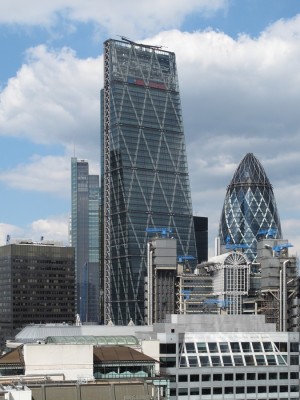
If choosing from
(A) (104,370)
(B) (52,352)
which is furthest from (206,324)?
(B) (52,352)

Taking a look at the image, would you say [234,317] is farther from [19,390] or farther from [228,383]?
[19,390]

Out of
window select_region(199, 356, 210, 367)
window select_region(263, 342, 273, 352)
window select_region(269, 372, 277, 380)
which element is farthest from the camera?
window select_region(263, 342, 273, 352)

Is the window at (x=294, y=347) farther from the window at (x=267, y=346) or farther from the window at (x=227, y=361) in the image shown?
the window at (x=227, y=361)

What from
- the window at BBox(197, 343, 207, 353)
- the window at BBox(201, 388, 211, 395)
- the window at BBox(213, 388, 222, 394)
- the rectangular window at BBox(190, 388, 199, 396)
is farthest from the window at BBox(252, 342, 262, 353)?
the rectangular window at BBox(190, 388, 199, 396)

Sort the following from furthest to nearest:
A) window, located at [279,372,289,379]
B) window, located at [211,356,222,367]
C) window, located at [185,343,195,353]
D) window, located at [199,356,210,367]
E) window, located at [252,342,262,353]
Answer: window, located at [252,342,262,353] < window, located at [279,372,289,379] < window, located at [185,343,195,353] < window, located at [211,356,222,367] < window, located at [199,356,210,367]

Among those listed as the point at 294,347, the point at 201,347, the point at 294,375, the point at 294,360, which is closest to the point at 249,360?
the point at 201,347

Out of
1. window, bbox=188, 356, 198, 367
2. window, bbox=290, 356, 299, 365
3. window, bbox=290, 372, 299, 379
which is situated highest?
window, bbox=188, 356, 198, 367

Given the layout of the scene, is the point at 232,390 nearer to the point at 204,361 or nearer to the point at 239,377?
the point at 239,377

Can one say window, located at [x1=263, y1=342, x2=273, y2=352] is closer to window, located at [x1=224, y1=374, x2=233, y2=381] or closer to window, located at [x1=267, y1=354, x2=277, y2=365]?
window, located at [x1=267, y1=354, x2=277, y2=365]

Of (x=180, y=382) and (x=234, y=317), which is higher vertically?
(x=234, y=317)

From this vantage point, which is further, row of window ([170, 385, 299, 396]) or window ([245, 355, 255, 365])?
window ([245, 355, 255, 365])

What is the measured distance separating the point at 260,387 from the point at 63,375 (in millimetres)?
51833

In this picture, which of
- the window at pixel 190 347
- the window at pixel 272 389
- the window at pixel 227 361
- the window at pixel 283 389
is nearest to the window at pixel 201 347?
the window at pixel 190 347

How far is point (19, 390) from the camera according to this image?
261ft
